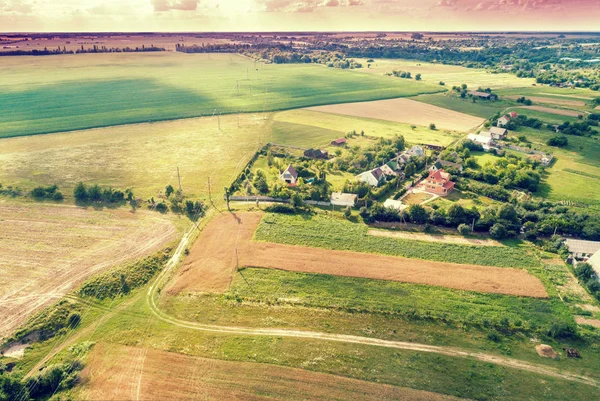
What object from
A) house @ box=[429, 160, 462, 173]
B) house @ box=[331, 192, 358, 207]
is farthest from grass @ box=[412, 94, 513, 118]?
house @ box=[331, 192, 358, 207]

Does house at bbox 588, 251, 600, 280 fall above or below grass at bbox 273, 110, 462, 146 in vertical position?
below

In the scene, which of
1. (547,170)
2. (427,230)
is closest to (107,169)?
(427,230)

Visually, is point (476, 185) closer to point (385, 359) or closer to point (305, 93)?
point (385, 359)

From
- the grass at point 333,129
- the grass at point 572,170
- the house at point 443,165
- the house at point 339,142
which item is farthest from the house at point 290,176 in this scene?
the grass at point 572,170

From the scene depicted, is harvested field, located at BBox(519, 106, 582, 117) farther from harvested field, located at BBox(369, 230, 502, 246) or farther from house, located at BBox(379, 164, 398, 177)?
harvested field, located at BBox(369, 230, 502, 246)

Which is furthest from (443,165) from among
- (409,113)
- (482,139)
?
(409,113)

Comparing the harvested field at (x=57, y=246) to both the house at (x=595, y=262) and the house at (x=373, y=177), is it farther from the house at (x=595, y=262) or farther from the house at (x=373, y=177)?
the house at (x=595, y=262)
